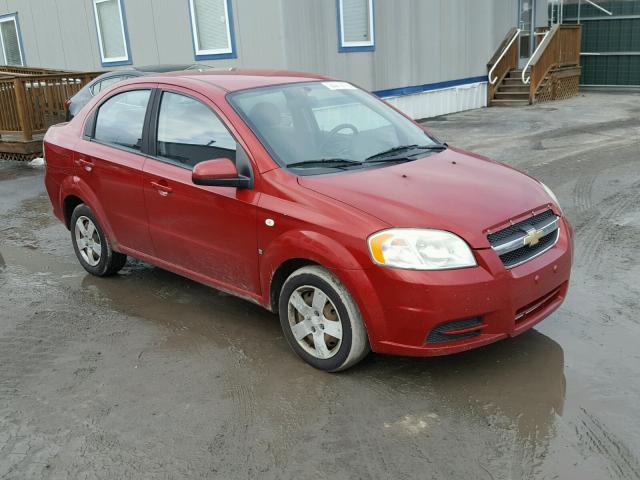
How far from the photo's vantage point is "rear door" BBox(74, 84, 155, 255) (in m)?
4.88

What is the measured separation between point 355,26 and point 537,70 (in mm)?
6299

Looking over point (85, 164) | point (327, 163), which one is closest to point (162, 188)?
point (85, 164)

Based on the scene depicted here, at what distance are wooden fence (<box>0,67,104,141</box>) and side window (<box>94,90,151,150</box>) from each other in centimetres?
731

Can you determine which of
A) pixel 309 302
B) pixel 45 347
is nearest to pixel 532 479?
pixel 309 302

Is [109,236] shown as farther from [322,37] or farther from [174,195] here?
[322,37]

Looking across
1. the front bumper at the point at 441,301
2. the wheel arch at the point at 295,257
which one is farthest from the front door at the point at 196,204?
the front bumper at the point at 441,301

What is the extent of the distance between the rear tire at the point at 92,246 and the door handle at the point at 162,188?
98 cm

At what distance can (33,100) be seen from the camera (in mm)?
11898

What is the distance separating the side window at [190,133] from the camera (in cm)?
430

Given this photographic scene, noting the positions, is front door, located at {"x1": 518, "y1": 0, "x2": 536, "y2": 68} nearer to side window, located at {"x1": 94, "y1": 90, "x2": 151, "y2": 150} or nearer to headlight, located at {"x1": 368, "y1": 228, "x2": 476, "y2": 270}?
side window, located at {"x1": 94, "y1": 90, "x2": 151, "y2": 150}

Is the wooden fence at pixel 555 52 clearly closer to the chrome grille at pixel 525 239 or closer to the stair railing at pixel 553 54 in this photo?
the stair railing at pixel 553 54

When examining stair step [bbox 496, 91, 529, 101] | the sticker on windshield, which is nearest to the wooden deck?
the sticker on windshield

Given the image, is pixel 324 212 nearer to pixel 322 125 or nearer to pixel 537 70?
pixel 322 125

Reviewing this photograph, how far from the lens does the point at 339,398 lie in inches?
142
